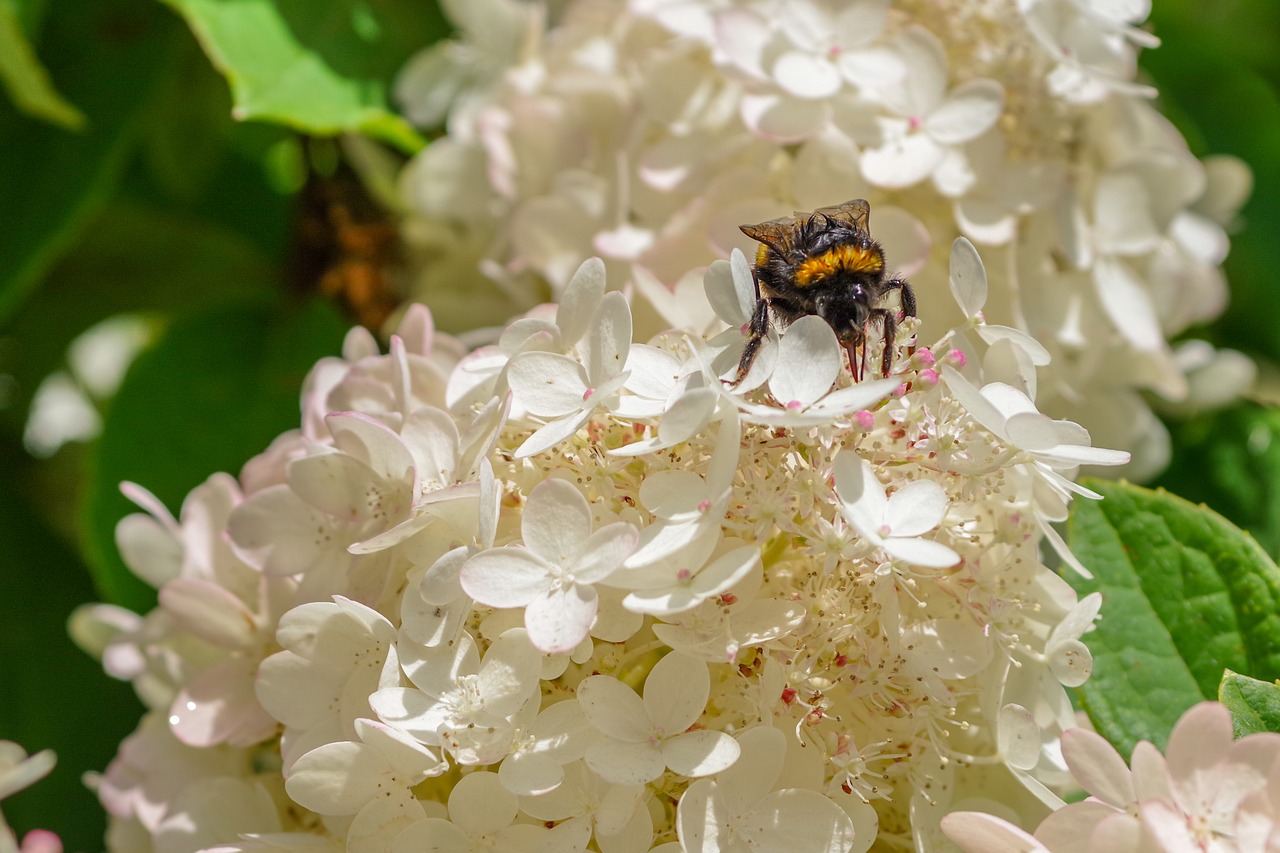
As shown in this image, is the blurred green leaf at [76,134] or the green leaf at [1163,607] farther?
the blurred green leaf at [76,134]

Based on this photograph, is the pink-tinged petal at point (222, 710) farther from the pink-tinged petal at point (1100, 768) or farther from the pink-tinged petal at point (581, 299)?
the pink-tinged petal at point (1100, 768)

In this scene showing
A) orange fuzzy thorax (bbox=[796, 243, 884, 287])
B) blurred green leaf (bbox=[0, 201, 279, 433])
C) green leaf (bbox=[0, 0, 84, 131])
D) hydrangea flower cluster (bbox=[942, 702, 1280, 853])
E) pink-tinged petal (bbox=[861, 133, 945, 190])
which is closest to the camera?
hydrangea flower cluster (bbox=[942, 702, 1280, 853])

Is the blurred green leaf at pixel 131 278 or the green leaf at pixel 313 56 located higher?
the green leaf at pixel 313 56

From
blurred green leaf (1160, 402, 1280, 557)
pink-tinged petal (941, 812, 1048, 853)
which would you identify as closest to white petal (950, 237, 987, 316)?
pink-tinged petal (941, 812, 1048, 853)

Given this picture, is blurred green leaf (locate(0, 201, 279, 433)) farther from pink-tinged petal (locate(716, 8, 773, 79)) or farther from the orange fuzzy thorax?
the orange fuzzy thorax

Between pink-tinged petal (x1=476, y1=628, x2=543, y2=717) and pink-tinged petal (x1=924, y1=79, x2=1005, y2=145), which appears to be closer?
pink-tinged petal (x1=476, y1=628, x2=543, y2=717)

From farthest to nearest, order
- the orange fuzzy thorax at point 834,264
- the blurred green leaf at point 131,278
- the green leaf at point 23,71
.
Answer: the blurred green leaf at point 131,278 → the green leaf at point 23,71 → the orange fuzzy thorax at point 834,264

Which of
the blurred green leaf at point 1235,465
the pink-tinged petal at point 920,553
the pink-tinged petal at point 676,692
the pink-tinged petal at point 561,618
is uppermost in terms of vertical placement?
the pink-tinged petal at point 920,553

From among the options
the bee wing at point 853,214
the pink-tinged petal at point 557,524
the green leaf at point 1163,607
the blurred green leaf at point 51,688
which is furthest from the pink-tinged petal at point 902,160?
the blurred green leaf at point 51,688

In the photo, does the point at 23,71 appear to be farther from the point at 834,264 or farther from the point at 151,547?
the point at 834,264
